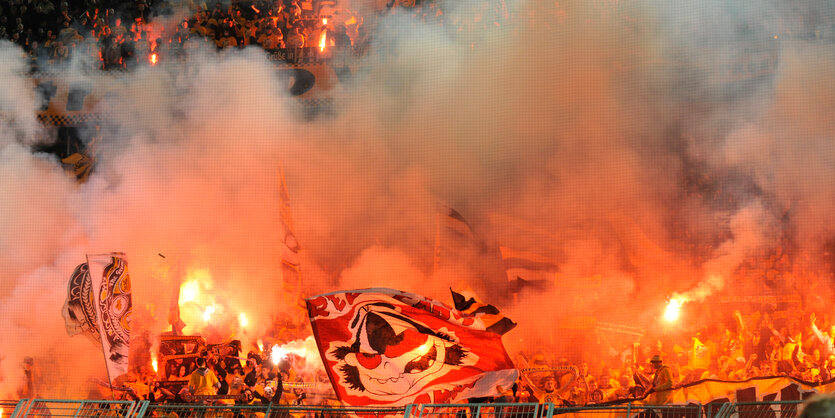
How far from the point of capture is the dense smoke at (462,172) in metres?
6.55

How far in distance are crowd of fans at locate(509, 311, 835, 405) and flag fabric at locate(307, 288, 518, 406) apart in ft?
6.75

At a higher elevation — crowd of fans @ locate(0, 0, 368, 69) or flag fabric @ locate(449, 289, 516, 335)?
crowd of fans @ locate(0, 0, 368, 69)

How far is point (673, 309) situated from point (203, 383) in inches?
156

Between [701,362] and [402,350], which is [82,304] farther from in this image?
[701,362]

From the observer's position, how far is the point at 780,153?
6539 mm

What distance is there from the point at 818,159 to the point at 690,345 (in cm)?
195

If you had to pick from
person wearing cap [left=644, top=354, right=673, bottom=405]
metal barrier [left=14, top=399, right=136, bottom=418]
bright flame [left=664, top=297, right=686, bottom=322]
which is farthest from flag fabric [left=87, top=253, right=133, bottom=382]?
bright flame [left=664, top=297, right=686, bottom=322]

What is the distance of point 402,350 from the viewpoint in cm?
→ 406

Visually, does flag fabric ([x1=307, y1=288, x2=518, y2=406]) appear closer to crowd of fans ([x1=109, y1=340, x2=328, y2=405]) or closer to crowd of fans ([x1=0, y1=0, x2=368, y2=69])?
crowd of fans ([x1=109, y1=340, x2=328, y2=405])

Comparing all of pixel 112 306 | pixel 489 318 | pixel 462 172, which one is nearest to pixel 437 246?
pixel 462 172

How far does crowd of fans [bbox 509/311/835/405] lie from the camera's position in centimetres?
591

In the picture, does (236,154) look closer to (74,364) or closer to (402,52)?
(402,52)

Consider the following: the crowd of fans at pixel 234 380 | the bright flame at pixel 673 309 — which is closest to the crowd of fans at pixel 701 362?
the bright flame at pixel 673 309

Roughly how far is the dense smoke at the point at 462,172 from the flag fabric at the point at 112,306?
1.60 metres
